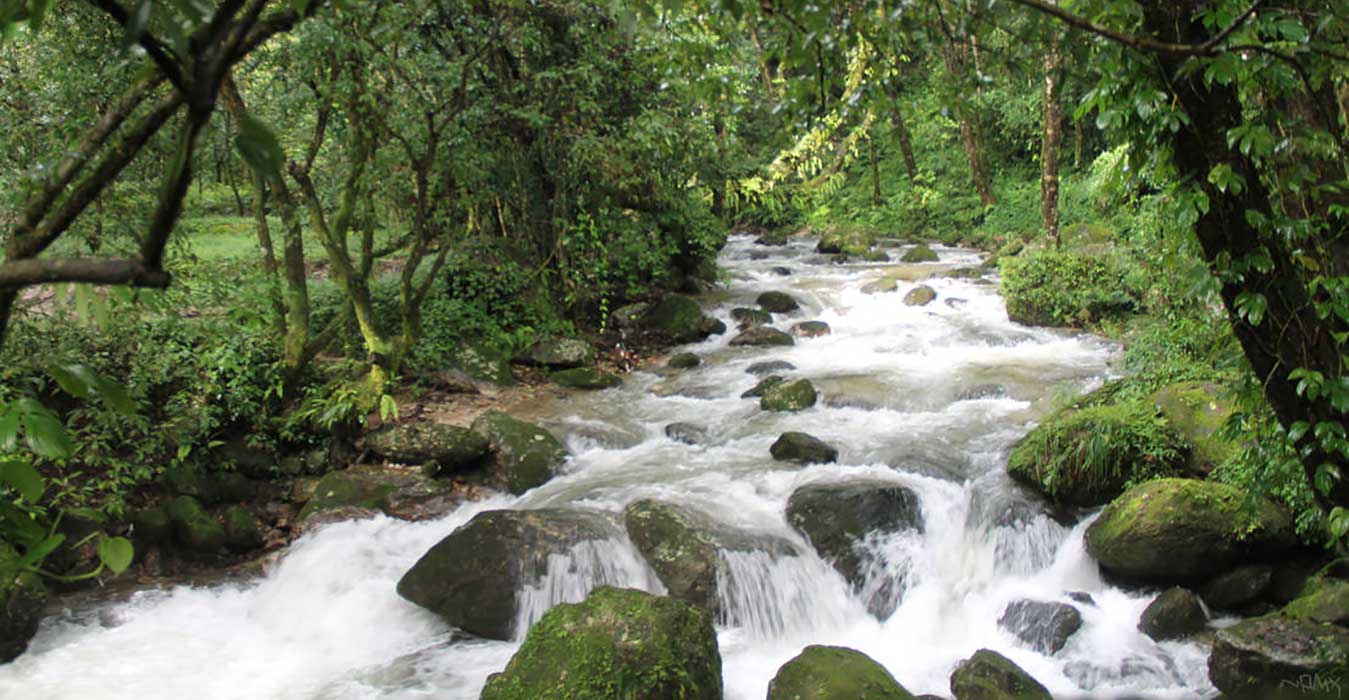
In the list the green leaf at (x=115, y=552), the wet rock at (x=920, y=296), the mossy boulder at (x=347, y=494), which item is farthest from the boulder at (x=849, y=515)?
the wet rock at (x=920, y=296)

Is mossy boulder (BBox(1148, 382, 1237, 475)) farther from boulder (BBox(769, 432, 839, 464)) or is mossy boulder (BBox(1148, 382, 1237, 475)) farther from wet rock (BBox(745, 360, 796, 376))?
wet rock (BBox(745, 360, 796, 376))

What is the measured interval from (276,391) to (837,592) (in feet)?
17.2

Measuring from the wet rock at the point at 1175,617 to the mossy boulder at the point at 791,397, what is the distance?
428cm

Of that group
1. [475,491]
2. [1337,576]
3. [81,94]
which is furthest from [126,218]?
[1337,576]

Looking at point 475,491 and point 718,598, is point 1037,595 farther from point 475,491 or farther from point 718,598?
point 475,491

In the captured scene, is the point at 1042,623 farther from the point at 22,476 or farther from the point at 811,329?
the point at 811,329

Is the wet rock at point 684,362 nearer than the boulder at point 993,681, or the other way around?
the boulder at point 993,681

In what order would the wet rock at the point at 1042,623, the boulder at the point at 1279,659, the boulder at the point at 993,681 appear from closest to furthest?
the boulder at the point at 1279,659
the boulder at the point at 993,681
the wet rock at the point at 1042,623

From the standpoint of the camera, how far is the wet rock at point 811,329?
499 inches

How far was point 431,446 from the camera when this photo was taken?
7.76 metres

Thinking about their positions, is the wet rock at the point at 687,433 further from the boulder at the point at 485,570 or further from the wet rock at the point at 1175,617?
the wet rock at the point at 1175,617

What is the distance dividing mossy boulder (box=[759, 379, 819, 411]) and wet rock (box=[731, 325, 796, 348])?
2.76 m

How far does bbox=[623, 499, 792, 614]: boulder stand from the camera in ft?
19.3

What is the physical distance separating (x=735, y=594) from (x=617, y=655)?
1.70m
